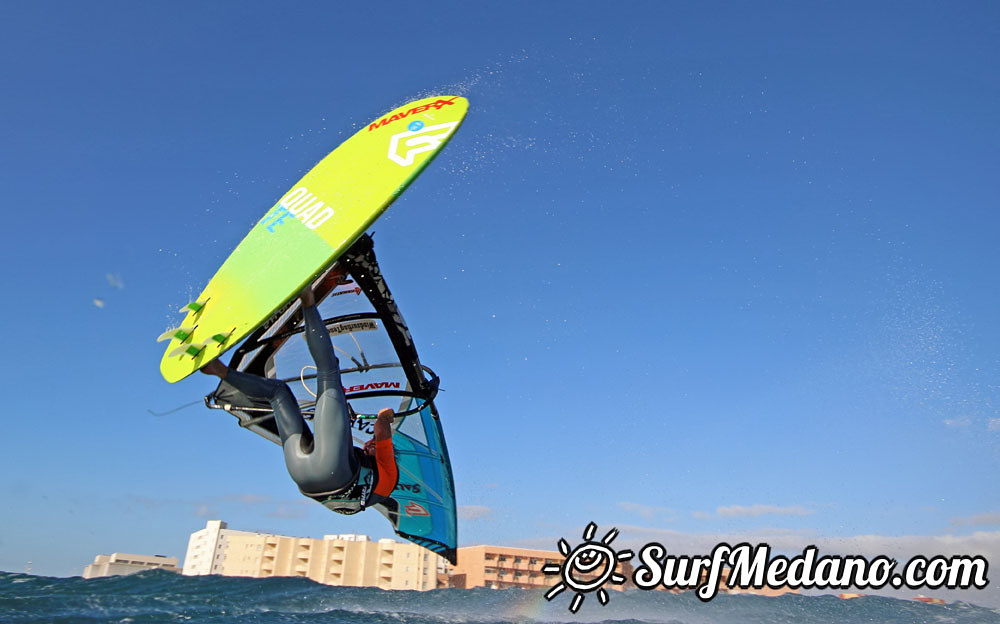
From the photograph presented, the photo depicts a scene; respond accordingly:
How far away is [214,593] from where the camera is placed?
9.40 metres

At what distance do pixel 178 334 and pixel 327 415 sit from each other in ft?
4.60

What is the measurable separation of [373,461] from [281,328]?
2.13 m

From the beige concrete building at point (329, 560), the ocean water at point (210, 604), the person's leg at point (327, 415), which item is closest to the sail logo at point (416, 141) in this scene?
the person's leg at point (327, 415)

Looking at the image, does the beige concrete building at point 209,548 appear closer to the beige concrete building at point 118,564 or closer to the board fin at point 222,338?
the beige concrete building at point 118,564

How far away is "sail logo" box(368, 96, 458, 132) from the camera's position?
5672 mm

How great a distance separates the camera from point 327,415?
519cm

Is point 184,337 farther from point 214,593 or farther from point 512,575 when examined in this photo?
point 512,575

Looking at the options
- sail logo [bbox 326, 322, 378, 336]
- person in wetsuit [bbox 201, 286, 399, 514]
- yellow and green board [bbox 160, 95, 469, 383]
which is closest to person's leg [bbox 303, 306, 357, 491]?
person in wetsuit [bbox 201, 286, 399, 514]

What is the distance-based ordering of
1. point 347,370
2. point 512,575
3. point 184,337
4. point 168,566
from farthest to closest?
point 512,575 → point 168,566 → point 347,370 → point 184,337

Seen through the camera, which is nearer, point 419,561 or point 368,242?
point 368,242

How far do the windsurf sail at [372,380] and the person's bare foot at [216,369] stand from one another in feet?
2.42

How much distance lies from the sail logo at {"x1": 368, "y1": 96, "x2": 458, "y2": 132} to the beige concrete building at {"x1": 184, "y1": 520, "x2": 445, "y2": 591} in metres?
66.7

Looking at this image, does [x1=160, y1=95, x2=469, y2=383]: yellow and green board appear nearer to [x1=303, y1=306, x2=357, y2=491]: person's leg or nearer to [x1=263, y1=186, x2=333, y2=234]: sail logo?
[x1=263, y1=186, x2=333, y2=234]: sail logo

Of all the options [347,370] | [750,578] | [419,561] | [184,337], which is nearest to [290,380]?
[347,370]
